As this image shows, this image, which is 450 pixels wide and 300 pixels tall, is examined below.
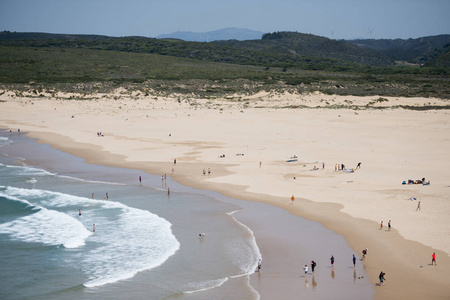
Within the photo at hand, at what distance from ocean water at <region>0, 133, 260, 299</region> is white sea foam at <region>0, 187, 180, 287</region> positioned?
5 centimetres

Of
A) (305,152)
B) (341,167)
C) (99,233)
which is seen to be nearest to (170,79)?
(305,152)

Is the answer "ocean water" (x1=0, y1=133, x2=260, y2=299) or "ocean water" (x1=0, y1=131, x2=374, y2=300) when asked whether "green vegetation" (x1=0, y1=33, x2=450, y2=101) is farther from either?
"ocean water" (x1=0, y1=131, x2=374, y2=300)

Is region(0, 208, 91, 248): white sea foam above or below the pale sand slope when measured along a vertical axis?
below

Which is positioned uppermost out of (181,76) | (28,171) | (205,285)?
(181,76)

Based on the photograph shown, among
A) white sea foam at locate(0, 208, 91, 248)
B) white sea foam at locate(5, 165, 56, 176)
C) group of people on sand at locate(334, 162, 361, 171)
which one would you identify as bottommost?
white sea foam at locate(0, 208, 91, 248)

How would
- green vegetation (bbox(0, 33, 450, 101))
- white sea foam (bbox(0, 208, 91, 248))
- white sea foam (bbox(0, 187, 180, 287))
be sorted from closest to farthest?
1. white sea foam (bbox(0, 187, 180, 287))
2. white sea foam (bbox(0, 208, 91, 248))
3. green vegetation (bbox(0, 33, 450, 101))

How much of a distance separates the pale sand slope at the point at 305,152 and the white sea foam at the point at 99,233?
24.9 ft

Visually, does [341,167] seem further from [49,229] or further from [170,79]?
[170,79]

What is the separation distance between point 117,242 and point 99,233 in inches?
67.2

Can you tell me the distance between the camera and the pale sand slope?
2252cm

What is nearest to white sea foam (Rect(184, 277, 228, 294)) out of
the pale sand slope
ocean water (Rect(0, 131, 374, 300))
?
ocean water (Rect(0, 131, 374, 300))

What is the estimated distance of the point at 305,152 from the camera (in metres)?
42.6

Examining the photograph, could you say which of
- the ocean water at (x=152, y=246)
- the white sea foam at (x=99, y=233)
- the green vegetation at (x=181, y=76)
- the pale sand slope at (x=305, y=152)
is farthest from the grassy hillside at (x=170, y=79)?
the white sea foam at (x=99, y=233)

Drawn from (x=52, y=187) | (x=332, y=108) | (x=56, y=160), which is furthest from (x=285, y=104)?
(x=52, y=187)
